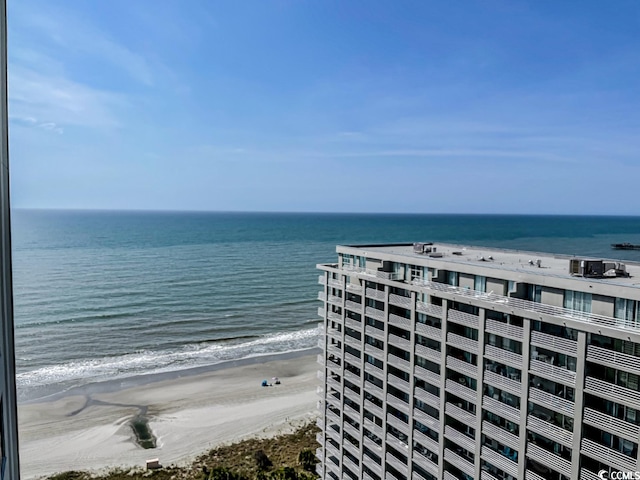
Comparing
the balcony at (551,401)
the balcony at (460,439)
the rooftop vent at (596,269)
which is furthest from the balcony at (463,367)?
the rooftop vent at (596,269)

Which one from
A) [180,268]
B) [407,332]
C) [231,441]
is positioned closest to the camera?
[407,332]

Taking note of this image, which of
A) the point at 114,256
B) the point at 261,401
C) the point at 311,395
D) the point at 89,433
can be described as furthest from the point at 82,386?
the point at 114,256

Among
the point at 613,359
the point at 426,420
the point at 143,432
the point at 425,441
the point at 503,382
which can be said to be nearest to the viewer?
the point at 613,359

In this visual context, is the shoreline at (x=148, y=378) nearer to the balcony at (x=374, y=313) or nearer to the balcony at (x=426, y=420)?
the balcony at (x=374, y=313)

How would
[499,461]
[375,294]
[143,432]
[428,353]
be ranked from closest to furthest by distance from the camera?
[499,461], [428,353], [375,294], [143,432]

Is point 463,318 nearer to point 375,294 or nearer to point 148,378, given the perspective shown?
point 375,294

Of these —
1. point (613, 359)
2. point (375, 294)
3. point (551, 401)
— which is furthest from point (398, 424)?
point (613, 359)

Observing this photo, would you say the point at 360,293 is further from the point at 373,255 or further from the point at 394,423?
the point at 394,423
